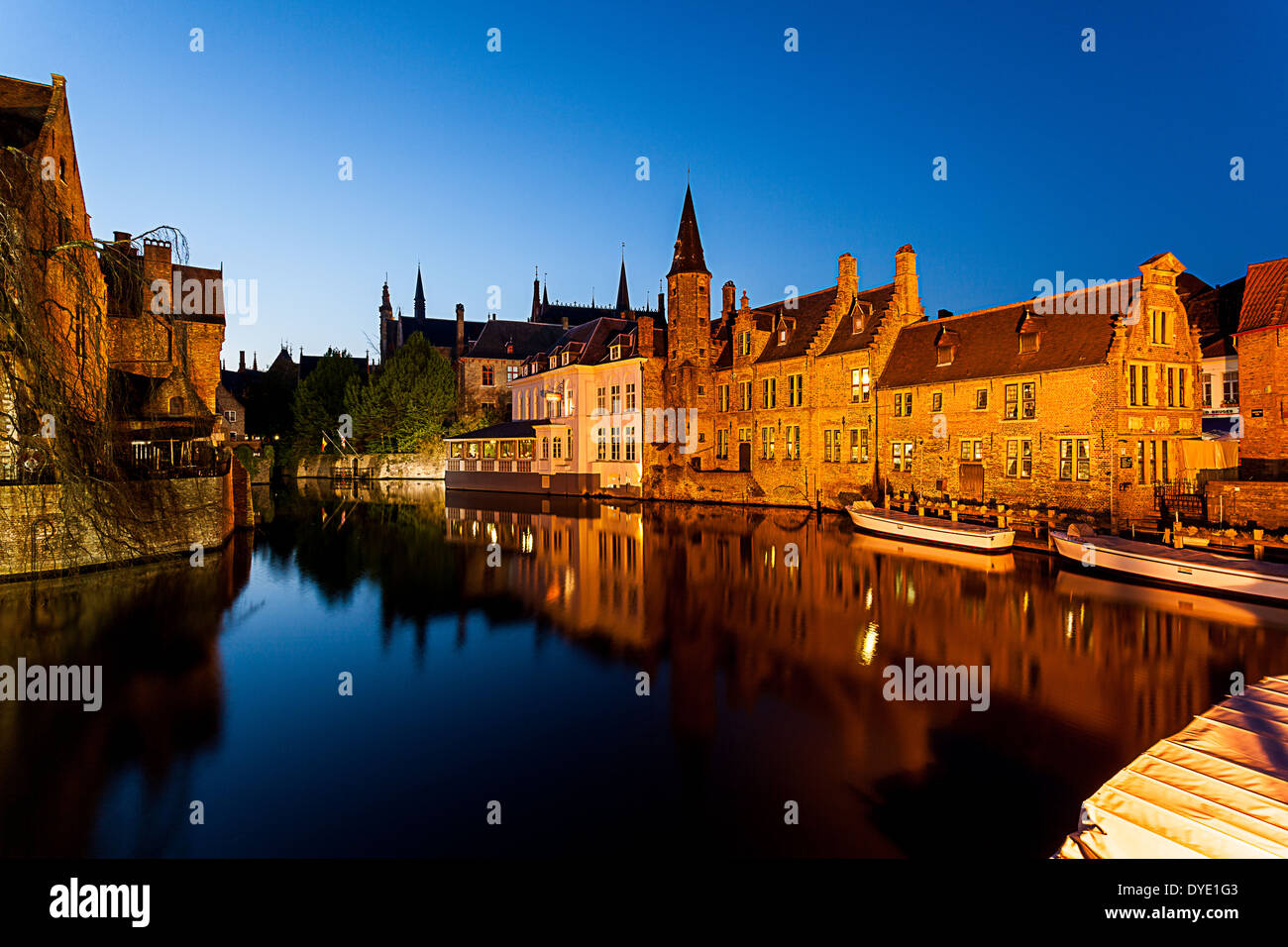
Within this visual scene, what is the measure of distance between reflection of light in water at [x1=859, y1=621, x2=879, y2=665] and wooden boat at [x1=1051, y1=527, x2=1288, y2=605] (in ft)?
31.3

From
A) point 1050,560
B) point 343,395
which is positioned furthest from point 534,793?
point 343,395

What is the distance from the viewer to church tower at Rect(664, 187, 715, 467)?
147ft

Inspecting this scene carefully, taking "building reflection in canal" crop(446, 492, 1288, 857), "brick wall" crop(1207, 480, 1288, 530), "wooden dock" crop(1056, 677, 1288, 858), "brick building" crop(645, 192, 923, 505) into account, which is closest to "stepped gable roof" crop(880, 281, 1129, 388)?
"brick building" crop(645, 192, 923, 505)

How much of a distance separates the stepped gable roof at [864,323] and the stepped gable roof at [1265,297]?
14713 mm

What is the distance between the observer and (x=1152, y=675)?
37.6 ft

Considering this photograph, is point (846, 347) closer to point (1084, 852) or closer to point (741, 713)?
point (741, 713)

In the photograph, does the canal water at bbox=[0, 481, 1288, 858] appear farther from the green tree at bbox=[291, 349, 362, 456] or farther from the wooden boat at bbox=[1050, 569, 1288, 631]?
the green tree at bbox=[291, 349, 362, 456]

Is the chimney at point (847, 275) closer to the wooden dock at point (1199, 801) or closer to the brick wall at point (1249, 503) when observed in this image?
the brick wall at point (1249, 503)

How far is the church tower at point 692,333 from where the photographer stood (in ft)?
147

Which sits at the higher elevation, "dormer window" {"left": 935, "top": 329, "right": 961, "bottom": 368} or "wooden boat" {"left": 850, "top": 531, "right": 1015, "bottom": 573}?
"dormer window" {"left": 935, "top": 329, "right": 961, "bottom": 368}

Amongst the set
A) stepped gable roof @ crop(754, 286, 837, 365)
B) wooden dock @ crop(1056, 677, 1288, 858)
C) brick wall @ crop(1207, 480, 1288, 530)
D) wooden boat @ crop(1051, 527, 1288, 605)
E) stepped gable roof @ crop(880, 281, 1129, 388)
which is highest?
stepped gable roof @ crop(754, 286, 837, 365)

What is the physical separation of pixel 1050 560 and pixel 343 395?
2575 inches

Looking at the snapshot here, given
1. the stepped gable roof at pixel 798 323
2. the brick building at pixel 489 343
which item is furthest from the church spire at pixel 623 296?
the stepped gable roof at pixel 798 323

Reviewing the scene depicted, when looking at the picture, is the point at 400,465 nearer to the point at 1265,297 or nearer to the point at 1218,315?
the point at 1218,315
